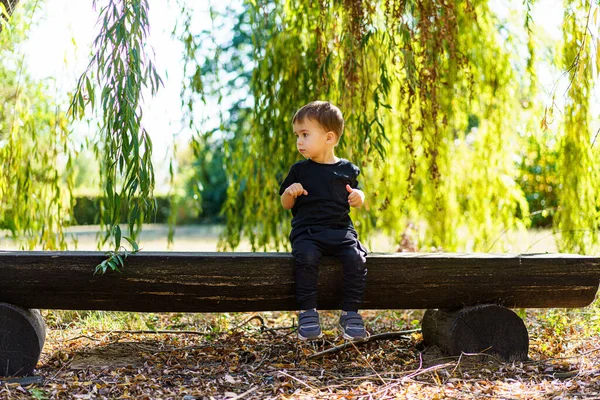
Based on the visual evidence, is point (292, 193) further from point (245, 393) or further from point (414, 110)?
point (414, 110)

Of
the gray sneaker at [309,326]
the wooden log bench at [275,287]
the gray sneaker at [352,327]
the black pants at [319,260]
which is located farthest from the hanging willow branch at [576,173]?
the gray sneaker at [309,326]

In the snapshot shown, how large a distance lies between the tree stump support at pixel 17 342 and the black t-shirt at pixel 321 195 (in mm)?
1382

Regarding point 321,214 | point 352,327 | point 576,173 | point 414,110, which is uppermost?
point 414,110

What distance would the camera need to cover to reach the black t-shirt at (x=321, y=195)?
314 cm

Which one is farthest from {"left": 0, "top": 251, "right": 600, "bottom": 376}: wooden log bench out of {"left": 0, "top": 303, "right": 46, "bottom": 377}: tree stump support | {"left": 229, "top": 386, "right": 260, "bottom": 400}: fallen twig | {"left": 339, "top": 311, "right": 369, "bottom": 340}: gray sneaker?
{"left": 229, "top": 386, "right": 260, "bottom": 400}: fallen twig

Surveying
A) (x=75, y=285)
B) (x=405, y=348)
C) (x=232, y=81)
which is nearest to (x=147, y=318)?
(x=75, y=285)

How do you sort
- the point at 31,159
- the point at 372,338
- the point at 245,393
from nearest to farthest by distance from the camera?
the point at 245,393 → the point at 372,338 → the point at 31,159

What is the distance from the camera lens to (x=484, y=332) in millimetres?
3424

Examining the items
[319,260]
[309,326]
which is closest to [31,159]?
[319,260]

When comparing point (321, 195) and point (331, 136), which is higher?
point (331, 136)

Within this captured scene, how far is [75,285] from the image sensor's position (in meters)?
3.08

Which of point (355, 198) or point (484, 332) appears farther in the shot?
point (484, 332)

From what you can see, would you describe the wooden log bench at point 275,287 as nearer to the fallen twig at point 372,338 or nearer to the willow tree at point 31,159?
the fallen twig at point 372,338

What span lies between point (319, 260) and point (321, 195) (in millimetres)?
322
